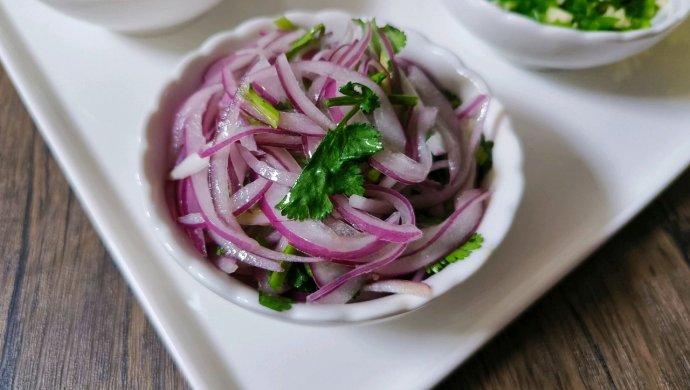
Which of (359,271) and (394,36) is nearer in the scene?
(359,271)

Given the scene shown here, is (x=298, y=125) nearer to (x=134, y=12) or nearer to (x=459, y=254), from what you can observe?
(x=459, y=254)

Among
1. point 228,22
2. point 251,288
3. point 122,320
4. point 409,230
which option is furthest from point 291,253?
point 228,22

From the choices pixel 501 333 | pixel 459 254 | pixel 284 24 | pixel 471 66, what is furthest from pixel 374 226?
pixel 471 66

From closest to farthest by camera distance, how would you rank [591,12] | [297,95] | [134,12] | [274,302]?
[274,302]
[297,95]
[134,12]
[591,12]

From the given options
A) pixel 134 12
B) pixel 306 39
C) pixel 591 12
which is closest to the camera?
pixel 306 39

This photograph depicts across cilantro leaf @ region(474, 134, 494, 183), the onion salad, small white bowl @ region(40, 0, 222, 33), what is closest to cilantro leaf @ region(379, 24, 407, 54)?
the onion salad

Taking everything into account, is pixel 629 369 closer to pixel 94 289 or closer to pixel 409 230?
pixel 409 230
